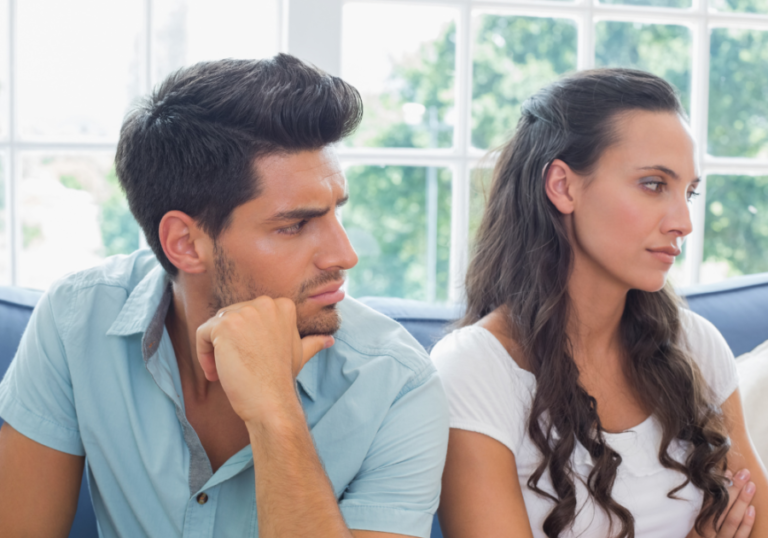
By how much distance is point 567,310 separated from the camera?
4.70 ft

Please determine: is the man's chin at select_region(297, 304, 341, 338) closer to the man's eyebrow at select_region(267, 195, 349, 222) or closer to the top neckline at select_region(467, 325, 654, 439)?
the man's eyebrow at select_region(267, 195, 349, 222)

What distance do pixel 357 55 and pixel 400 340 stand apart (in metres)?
1.15

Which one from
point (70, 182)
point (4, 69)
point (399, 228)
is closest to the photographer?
point (4, 69)

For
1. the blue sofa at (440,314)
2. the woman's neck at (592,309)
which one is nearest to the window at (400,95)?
the blue sofa at (440,314)

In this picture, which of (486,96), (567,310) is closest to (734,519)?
(567,310)

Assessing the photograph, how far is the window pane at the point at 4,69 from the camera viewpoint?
1867 mm

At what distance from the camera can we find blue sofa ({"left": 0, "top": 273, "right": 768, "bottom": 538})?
1.40 meters

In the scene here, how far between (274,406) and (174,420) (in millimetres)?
225

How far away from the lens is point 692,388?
1.42 m

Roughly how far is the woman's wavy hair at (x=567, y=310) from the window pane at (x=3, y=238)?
1322mm

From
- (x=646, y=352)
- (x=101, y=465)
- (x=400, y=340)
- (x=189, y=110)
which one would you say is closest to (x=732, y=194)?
(x=646, y=352)

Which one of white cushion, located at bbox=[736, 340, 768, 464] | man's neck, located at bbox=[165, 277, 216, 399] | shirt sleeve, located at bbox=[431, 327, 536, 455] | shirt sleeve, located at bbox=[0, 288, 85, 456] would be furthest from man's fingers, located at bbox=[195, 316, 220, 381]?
white cushion, located at bbox=[736, 340, 768, 464]

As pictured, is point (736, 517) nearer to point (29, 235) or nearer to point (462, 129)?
point (462, 129)

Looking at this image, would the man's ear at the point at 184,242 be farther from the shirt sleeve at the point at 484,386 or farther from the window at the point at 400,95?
the window at the point at 400,95
